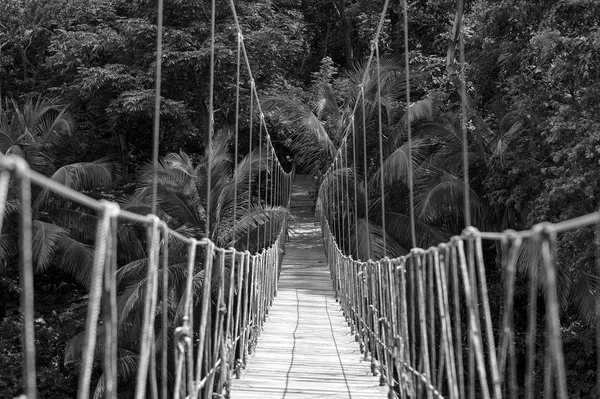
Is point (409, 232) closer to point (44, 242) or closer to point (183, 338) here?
point (44, 242)

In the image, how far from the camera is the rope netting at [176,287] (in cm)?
138

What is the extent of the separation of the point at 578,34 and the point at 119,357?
14.9 ft

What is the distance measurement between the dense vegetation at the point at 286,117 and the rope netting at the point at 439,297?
0.89ft

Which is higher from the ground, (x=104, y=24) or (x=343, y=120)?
(x=104, y=24)

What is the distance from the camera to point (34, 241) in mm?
8320

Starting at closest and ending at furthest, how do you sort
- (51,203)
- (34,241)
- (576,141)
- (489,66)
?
(576,141), (489,66), (34,241), (51,203)

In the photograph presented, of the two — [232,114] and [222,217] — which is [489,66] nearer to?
[222,217]

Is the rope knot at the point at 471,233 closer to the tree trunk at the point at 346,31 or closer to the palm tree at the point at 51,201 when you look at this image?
the palm tree at the point at 51,201

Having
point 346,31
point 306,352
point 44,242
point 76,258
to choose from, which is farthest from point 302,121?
point 306,352

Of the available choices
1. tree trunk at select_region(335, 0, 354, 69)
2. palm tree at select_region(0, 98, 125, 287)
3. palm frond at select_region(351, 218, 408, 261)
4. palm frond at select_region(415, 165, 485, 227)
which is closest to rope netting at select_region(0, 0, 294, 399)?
palm tree at select_region(0, 98, 125, 287)

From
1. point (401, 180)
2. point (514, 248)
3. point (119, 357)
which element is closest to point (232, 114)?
point (401, 180)

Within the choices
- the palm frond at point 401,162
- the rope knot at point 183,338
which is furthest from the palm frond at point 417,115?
the rope knot at point 183,338

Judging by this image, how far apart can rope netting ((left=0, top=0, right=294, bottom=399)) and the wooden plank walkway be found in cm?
14

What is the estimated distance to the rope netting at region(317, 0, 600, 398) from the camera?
1871 mm
